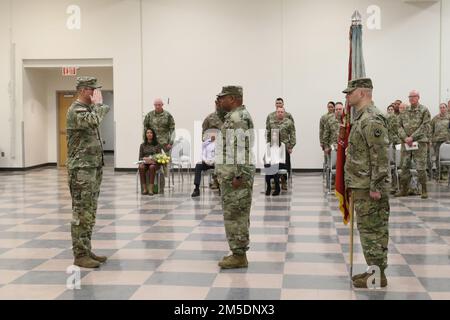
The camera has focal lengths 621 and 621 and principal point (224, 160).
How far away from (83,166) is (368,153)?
2703mm

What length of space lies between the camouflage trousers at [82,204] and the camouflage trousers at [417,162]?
23.2 feet

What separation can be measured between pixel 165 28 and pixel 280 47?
10.7 feet

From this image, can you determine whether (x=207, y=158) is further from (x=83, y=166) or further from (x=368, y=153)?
(x=368, y=153)

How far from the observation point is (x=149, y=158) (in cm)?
1209

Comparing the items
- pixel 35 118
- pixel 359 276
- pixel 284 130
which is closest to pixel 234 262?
pixel 359 276

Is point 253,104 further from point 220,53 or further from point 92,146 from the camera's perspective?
point 92,146

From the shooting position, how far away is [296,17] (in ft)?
55.2

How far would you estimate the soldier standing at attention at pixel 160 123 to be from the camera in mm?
12398

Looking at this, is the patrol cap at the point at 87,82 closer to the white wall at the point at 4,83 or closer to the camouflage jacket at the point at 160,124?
the camouflage jacket at the point at 160,124

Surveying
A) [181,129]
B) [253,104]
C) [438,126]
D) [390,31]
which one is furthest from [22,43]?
[438,126]

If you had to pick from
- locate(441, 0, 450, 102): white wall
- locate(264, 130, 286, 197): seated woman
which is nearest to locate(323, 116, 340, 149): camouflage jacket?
locate(264, 130, 286, 197): seated woman

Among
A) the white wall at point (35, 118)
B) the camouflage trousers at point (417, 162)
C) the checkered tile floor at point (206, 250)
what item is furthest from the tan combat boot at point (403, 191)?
the white wall at point (35, 118)

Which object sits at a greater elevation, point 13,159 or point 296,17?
point 296,17

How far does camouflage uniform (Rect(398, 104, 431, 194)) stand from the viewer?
11.3 metres
